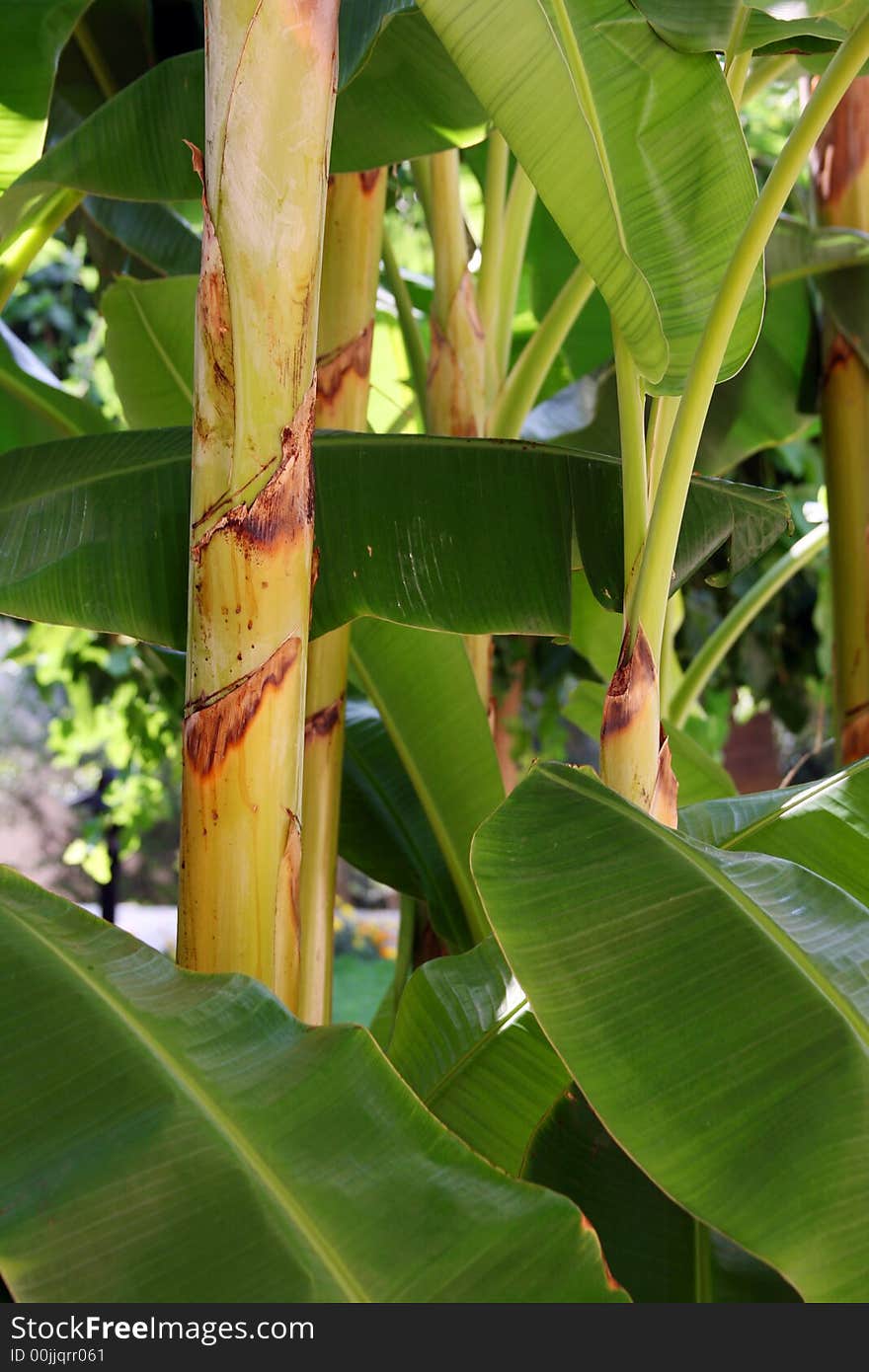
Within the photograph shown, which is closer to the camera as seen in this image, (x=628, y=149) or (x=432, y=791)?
(x=628, y=149)

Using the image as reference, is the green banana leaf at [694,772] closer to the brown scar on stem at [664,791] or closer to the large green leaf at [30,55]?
the brown scar on stem at [664,791]

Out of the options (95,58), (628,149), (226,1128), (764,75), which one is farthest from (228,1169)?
(95,58)

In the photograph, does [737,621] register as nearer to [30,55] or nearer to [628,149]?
[628,149]

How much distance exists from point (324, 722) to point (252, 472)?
0.30 m

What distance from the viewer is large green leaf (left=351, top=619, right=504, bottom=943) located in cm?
91

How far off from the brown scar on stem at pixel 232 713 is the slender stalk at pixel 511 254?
58 centimetres

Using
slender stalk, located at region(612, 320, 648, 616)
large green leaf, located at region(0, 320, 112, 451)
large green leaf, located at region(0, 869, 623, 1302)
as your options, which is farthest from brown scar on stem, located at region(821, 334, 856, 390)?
large green leaf, located at region(0, 869, 623, 1302)

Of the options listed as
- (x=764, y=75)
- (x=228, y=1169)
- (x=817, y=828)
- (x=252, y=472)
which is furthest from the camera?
(x=764, y=75)

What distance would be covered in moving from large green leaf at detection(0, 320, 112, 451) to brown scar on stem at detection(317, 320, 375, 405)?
28cm

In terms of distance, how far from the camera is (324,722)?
2.71 feet

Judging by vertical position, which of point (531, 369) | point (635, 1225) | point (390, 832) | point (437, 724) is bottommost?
point (635, 1225)

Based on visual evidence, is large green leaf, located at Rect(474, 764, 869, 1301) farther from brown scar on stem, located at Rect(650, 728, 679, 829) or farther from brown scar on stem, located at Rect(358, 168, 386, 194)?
brown scar on stem, located at Rect(358, 168, 386, 194)

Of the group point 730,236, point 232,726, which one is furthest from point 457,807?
point 730,236

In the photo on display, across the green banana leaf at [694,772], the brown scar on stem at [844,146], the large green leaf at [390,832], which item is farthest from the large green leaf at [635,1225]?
the brown scar on stem at [844,146]
